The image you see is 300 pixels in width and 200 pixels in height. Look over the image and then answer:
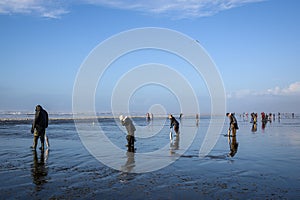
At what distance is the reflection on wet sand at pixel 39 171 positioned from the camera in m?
8.22

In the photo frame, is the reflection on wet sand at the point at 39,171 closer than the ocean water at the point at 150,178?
No

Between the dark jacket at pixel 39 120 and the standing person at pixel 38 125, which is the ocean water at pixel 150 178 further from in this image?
the dark jacket at pixel 39 120

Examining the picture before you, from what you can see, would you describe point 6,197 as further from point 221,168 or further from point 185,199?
point 221,168

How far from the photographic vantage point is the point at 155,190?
7578mm

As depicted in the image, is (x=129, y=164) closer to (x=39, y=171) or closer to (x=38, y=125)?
(x=39, y=171)

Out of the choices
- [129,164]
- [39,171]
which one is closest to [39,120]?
[39,171]

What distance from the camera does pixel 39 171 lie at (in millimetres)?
9719

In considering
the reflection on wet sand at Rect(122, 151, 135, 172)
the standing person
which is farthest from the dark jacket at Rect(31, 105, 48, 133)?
the reflection on wet sand at Rect(122, 151, 135, 172)

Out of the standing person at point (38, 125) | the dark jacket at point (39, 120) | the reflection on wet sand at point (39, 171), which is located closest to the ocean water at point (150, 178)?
the reflection on wet sand at point (39, 171)

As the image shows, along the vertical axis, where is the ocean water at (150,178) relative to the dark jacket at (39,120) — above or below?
below

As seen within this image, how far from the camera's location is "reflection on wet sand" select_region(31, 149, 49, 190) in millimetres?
8219

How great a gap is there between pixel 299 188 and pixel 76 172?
6.49 meters

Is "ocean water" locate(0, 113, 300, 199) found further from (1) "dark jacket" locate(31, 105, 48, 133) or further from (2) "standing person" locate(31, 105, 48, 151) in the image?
(1) "dark jacket" locate(31, 105, 48, 133)

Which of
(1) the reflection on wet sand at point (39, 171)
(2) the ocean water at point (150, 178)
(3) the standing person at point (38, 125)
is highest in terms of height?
(3) the standing person at point (38, 125)
